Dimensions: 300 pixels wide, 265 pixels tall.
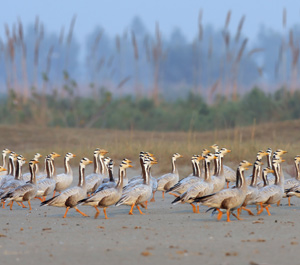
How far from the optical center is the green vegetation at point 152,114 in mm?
35781

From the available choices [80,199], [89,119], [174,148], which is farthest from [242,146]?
[89,119]

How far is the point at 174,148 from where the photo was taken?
21.2 meters

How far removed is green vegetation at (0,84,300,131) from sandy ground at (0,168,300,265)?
21.9m

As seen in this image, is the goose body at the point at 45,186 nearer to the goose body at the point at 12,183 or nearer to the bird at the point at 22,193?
the goose body at the point at 12,183

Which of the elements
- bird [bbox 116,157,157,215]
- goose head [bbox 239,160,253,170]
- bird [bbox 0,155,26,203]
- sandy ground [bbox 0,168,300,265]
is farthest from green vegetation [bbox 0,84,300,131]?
sandy ground [bbox 0,168,300,265]

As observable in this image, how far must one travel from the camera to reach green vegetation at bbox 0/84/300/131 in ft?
117

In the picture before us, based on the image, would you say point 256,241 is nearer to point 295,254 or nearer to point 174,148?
point 295,254

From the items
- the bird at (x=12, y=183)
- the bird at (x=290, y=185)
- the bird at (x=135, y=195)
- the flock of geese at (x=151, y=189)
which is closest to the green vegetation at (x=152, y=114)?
the flock of geese at (x=151, y=189)

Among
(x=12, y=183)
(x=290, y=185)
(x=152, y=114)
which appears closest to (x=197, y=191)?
(x=290, y=185)

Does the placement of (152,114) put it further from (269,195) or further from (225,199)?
(225,199)

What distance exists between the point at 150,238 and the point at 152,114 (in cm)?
3079

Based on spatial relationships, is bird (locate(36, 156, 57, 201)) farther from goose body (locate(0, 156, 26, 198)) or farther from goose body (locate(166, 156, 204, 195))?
goose body (locate(166, 156, 204, 195))

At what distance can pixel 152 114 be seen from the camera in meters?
40.0

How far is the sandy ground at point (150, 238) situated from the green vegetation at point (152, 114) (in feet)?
72.0
